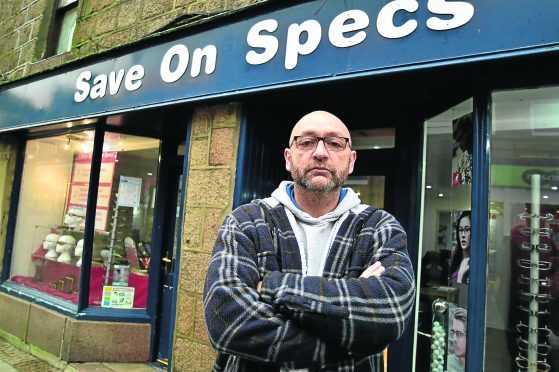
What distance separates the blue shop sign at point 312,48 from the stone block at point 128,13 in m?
0.72

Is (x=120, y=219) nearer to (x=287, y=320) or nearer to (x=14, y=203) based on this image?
(x=14, y=203)

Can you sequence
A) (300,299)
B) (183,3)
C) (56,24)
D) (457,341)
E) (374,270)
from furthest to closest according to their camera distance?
(56,24)
(183,3)
(457,341)
(374,270)
(300,299)

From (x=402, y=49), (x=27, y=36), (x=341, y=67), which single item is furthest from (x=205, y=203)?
(x=27, y=36)

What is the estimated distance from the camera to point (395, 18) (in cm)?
248

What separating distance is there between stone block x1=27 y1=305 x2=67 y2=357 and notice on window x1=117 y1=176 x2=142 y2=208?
4.75 feet

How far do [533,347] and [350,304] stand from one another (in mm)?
2152

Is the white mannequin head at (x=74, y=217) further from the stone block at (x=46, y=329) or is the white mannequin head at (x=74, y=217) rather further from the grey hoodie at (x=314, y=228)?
the grey hoodie at (x=314, y=228)

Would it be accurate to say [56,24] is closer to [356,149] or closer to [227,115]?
[227,115]

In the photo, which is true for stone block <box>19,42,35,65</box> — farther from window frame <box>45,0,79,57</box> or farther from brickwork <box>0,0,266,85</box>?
window frame <box>45,0,79,57</box>

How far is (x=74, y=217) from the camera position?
16.4ft

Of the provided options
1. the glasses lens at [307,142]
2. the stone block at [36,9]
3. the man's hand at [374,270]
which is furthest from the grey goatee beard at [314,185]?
the stone block at [36,9]

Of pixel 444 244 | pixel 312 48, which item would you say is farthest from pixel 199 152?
pixel 444 244

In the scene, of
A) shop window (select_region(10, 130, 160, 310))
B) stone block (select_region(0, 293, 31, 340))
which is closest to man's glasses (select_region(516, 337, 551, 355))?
shop window (select_region(10, 130, 160, 310))

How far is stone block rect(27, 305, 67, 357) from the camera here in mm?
4371
